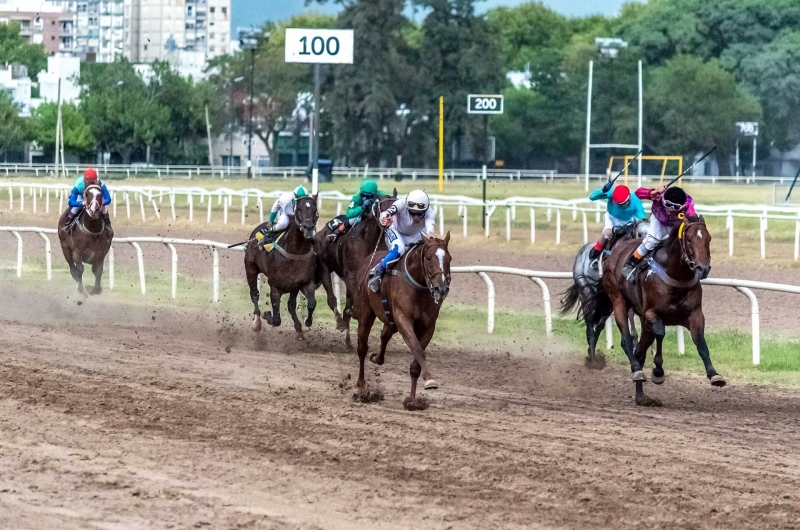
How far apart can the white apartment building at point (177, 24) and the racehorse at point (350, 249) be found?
131 metres

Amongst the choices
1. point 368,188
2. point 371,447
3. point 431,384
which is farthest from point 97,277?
point 371,447

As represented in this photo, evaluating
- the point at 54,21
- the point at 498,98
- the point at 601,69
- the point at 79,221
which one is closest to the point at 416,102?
the point at 601,69

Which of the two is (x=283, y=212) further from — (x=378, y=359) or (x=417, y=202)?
(x=417, y=202)

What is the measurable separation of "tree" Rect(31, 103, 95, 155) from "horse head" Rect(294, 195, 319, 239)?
121 feet

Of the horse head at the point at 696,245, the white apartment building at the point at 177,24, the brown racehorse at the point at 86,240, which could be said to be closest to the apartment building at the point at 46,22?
the white apartment building at the point at 177,24

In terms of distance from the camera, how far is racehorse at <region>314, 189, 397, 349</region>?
1245 centimetres

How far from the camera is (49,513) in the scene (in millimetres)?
5711

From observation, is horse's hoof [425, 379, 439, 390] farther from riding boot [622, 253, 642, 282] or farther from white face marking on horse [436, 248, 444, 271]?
riding boot [622, 253, 642, 282]

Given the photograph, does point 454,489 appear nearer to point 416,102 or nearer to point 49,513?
point 49,513

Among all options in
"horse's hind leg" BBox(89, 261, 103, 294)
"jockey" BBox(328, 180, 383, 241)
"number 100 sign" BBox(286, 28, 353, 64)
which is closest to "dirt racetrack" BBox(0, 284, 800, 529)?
"jockey" BBox(328, 180, 383, 241)

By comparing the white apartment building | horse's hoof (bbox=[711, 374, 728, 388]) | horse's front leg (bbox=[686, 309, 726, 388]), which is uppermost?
the white apartment building

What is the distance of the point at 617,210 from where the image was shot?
11.3 m

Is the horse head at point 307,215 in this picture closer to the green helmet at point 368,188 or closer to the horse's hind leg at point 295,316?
the green helmet at point 368,188

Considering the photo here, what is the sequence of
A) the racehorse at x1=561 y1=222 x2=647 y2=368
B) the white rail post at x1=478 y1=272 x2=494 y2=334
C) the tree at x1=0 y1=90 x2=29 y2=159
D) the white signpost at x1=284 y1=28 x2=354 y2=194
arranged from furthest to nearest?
the tree at x1=0 y1=90 x2=29 y2=159 → the white signpost at x1=284 y1=28 x2=354 y2=194 → the white rail post at x1=478 y1=272 x2=494 y2=334 → the racehorse at x1=561 y1=222 x2=647 y2=368
